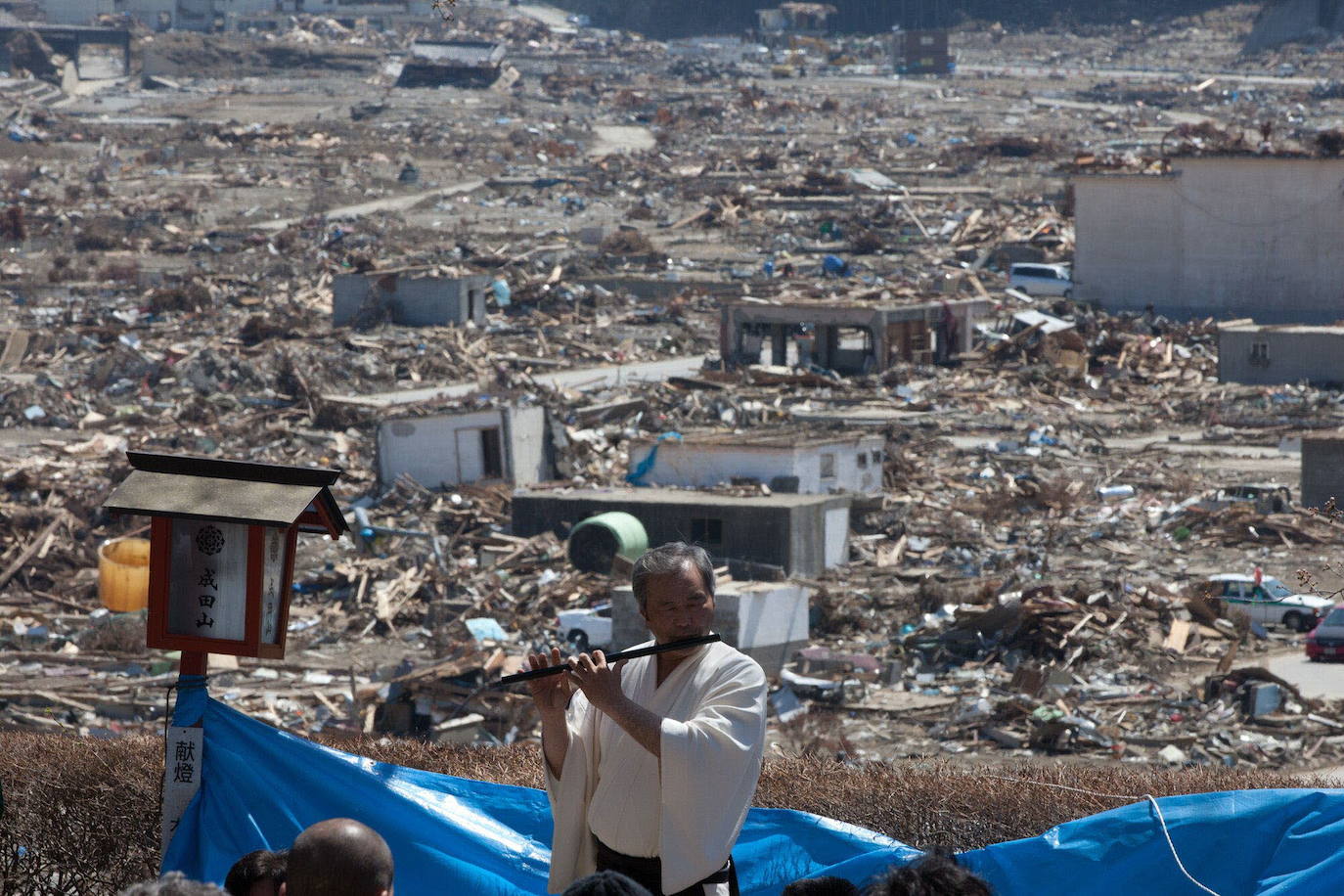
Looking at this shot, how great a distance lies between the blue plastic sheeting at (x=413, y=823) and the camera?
16.9 feet

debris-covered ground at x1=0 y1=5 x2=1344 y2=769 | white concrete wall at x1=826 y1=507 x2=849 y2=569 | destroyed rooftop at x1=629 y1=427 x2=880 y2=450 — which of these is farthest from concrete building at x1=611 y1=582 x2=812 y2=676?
destroyed rooftop at x1=629 y1=427 x2=880 y2=450

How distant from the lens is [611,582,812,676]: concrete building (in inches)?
607

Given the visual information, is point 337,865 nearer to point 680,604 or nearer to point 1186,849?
point 680,604

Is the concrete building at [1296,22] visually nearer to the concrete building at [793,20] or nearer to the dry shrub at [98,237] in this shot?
the concrete building at [793,20]

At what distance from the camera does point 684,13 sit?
9294 centimetres

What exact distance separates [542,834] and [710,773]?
1661 mm

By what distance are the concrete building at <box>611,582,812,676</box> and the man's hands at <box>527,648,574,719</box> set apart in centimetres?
1071

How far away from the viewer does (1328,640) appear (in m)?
15.9

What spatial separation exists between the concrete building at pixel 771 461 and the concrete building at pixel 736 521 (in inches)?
35.5

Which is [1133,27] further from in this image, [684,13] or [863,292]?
[863,292]

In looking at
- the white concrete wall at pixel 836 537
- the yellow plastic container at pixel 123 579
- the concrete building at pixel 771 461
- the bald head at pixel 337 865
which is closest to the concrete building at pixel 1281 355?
the concrete building at pixel 771 461

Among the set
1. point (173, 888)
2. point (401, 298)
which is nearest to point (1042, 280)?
point (401, 298)

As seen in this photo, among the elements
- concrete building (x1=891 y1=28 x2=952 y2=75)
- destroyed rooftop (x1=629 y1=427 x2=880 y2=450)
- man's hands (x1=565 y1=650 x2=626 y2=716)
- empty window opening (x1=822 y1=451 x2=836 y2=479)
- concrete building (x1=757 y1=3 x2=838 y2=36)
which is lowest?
empty window opening (x1=822 y1=451 x2=836 y2=479)

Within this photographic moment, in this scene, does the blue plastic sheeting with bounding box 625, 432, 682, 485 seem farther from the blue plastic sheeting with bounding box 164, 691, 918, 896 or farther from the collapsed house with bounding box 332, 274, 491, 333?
the blue plastic sheeting with bounding box 164, 691, 918, 896
